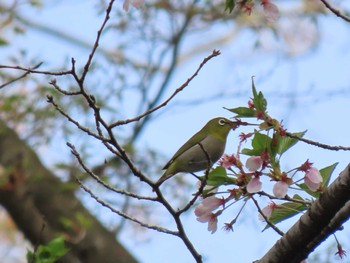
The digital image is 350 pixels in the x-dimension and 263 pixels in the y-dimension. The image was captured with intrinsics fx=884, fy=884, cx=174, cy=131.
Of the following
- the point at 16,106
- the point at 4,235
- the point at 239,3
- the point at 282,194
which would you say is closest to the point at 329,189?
the point at 282,194

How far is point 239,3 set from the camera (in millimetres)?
3129

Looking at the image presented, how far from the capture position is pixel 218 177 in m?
2.63

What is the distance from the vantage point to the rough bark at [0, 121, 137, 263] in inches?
303

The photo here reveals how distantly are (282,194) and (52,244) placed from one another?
3.50ft

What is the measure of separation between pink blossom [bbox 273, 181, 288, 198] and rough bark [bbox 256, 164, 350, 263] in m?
0.11

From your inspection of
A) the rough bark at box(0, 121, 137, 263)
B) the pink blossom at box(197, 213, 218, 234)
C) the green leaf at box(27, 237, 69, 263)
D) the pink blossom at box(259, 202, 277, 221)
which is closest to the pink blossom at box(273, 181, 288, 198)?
the pink blossom at box(259, 202, 277, 221)

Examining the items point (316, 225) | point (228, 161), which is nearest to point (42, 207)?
point (228, 161)

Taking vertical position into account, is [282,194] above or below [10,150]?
below

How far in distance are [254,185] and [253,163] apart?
0.07 metres

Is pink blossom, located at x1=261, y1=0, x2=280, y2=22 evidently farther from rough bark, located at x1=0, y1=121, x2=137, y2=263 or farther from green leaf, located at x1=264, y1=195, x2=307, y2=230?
rough bark, located at x1=0, y1=121, x2=137, y2=263

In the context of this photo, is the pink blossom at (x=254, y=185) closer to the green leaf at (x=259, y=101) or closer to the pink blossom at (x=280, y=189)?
the pink blossom at (x=280, y=189)

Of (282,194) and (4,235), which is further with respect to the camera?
(4,235)

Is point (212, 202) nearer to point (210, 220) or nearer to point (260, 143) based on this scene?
point (210, 220)

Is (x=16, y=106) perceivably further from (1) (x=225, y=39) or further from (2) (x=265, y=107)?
(1) (x=225, y=39)
